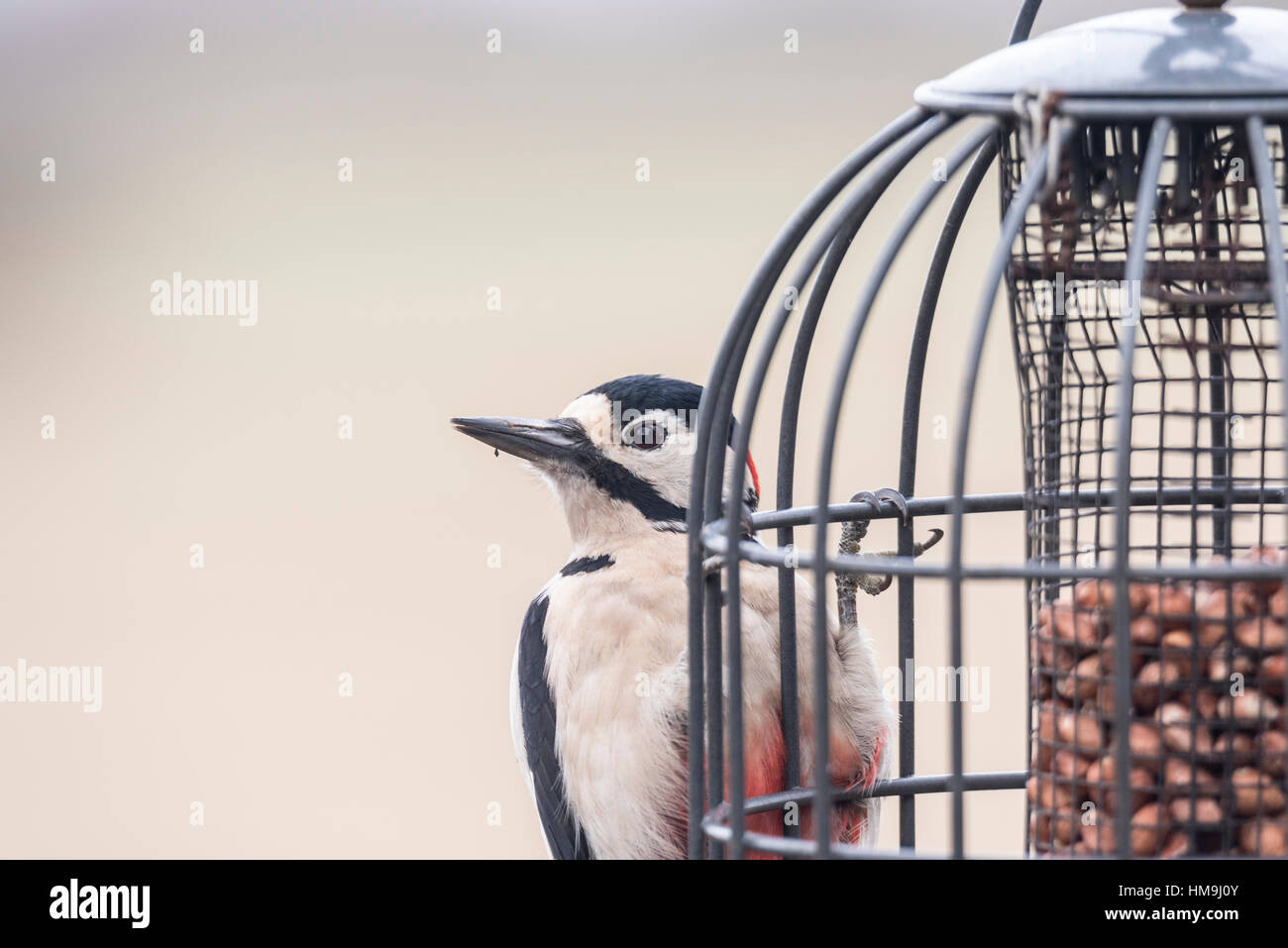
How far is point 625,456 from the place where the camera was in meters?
4.00

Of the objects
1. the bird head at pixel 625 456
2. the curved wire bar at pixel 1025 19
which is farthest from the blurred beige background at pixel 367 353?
the curved wire bar at pixel 1025 19

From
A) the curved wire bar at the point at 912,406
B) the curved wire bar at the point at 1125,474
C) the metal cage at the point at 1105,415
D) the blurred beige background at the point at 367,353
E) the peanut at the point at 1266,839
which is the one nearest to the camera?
the curved wire bar at the point at 1125,474

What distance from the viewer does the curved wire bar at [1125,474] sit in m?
2.12

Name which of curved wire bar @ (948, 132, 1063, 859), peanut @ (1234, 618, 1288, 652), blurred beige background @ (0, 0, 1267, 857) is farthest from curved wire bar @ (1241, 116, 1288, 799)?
blurred beige background @ (0, 0, 1267, 857)

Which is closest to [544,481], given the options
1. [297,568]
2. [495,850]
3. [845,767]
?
[845,767]

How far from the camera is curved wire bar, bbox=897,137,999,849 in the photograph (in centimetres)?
315

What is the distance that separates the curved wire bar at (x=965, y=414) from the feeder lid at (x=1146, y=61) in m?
0.11

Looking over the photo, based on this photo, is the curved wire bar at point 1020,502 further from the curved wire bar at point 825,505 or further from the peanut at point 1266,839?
the peanut at point 1266,839

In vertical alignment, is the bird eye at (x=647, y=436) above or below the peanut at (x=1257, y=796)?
above

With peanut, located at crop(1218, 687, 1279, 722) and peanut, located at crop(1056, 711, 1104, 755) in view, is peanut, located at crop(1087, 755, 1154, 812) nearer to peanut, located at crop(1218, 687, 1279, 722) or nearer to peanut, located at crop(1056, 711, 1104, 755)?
peanut, located at crop(1056, 711, 1104, 755)

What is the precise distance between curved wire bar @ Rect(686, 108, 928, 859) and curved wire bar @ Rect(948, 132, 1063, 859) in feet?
1.11

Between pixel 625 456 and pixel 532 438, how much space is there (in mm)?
222

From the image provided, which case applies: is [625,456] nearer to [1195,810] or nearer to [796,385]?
[796,385]

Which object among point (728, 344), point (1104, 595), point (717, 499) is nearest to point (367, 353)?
point (717, 499)
